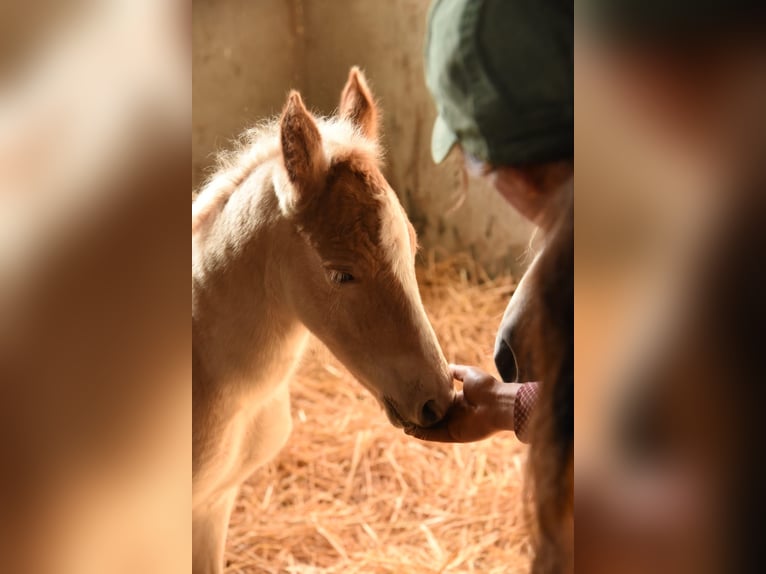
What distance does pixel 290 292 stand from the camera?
3.91 feet

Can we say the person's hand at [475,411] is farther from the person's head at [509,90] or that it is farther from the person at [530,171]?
the person's head at [509,90]

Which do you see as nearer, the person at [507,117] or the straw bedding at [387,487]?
the person at [507,117]

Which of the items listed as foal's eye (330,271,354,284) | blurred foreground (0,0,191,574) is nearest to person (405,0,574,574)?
foal's eye (330,271,354,284)

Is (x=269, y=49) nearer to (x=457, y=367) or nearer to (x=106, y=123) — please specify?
(x=106, y=123)

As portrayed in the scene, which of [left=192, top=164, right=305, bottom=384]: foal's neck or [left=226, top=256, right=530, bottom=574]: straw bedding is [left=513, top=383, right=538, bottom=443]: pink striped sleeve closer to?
[left=226, top=256, right=530, bottom=574]: straw bedding

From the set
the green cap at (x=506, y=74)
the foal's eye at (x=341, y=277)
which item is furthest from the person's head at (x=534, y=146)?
the foal's eye at (x=341, y=277)

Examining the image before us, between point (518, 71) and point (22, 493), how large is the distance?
0.80 metres

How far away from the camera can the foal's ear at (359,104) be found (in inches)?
44.5

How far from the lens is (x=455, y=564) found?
128cm

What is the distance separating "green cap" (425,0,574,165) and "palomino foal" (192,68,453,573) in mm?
155

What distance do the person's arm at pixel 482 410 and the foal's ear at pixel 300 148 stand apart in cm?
36

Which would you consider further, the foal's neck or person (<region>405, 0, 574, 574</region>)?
the foal's neck

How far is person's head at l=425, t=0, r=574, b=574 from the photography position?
3.19 feet

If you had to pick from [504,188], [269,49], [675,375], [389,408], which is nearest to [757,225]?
[675,375]
